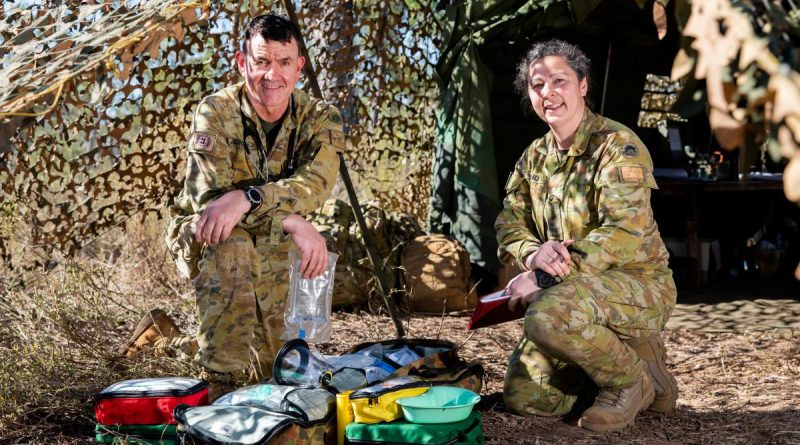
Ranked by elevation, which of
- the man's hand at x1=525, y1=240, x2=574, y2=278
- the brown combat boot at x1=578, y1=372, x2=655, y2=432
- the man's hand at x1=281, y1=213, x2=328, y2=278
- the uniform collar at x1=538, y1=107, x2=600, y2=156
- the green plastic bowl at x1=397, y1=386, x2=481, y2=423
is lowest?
the brown combat boot at x1=578, y1=372, x2=655, y2=432

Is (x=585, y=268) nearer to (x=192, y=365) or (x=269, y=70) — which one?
(x=269, y=70)

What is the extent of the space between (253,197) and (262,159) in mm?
335

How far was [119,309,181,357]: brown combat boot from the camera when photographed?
13.3 feet

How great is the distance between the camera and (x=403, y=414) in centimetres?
284

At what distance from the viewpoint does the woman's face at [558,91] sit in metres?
3.34

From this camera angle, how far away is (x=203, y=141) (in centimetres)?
334

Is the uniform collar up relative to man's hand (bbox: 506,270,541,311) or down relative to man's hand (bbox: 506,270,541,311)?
up

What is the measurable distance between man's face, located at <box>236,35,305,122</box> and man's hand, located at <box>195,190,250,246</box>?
17.8 inches

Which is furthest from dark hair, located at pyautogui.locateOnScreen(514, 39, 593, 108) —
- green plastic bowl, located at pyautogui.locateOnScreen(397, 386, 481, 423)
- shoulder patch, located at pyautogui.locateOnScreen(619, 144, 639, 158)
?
green plastic bowl, located at pyautogui.locateOnScreen(397, 386, 481, 423)

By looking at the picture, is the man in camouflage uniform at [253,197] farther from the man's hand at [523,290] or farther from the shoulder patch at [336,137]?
the man's hand at [523,290]

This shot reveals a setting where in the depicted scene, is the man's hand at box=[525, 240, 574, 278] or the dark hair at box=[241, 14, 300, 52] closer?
the man's hand at box=[525, 240, 574, 278]

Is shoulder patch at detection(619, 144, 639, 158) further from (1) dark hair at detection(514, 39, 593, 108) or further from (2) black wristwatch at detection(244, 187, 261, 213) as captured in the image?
(2) black wristwatch at detection(244, 187, 261, 213)

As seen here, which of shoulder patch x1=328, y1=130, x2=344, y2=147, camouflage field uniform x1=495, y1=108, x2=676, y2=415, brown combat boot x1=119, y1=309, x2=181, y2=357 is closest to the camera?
camouflage field uniform x1=495, y1=108, x2=676, y2=415

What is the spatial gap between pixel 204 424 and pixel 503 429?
1.11 meters
